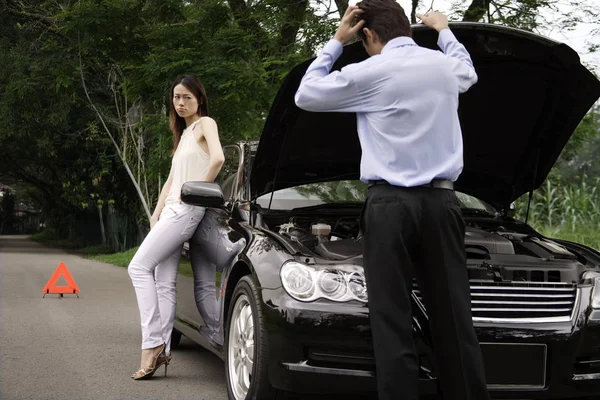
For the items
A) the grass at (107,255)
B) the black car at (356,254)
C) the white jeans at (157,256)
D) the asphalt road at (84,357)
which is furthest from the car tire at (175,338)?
the white jeans at (157,256)

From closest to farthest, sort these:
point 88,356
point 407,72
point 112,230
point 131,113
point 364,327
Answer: point 407,72, point 364,327, point 88,356, point 131,113, point 112,230

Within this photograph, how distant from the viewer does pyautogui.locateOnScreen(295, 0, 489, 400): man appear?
11.2 feet

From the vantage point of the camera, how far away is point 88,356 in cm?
673

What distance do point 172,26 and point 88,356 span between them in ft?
22.6

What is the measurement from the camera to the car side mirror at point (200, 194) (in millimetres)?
Answer: 5148

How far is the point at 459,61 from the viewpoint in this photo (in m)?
3.65

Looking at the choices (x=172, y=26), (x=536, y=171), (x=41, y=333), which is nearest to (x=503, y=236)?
(x=536, y=171)

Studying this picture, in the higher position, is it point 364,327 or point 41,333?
point 364,327

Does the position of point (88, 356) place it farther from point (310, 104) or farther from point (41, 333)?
point (310, 104)

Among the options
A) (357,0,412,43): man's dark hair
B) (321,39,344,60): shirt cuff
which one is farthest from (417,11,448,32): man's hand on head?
(321,39,344,60): shirt cuff

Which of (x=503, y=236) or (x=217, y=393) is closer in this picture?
(x=503, y=236)

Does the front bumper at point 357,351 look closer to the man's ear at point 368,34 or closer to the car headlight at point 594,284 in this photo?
the car headlight at point 594,284

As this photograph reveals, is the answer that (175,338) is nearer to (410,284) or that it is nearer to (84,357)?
(84,357)

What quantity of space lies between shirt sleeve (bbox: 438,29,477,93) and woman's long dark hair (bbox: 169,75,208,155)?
2.39 metres
